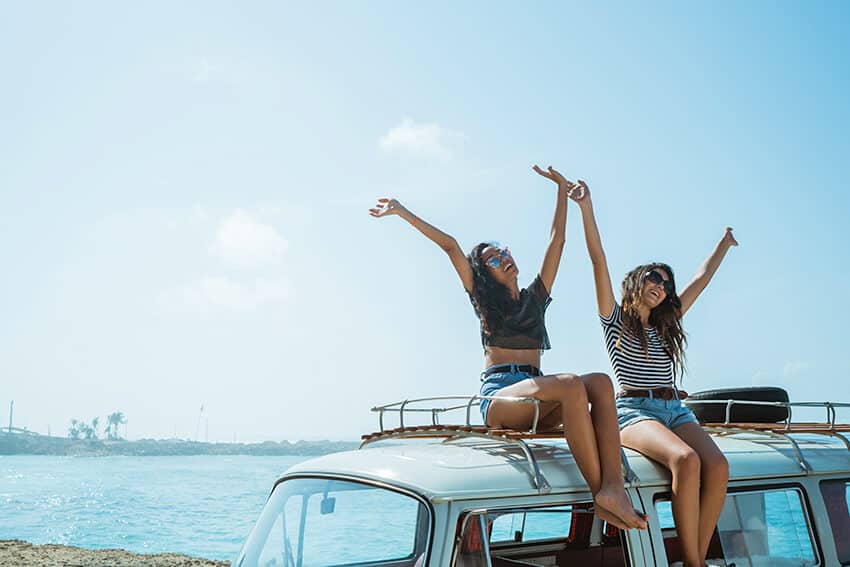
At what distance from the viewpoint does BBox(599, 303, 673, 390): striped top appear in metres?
5.84

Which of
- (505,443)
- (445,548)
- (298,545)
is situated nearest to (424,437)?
(505,443)

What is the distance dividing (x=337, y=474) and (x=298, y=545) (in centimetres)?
45

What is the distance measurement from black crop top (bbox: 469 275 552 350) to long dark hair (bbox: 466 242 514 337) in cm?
3

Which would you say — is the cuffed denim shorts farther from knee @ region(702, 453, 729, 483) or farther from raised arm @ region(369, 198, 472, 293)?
knee @ region(702, 453, 729, 483)

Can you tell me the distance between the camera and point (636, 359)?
5895mm

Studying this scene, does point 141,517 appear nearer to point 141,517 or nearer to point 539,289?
point 141,517

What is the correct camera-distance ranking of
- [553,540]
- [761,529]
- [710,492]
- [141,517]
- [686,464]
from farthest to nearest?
[141,517] → [553,540] → [761,529] → [710,492] → [686,464]

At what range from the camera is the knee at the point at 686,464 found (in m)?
4.97

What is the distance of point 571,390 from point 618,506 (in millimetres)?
642

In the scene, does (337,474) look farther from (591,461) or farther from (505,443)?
(591,461)

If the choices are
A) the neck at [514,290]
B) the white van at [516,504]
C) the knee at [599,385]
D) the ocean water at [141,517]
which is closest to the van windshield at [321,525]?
the white van at [516,504]

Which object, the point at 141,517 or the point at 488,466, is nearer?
the point at 488,466

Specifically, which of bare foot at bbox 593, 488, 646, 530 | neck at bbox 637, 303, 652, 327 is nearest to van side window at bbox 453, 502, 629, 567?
bare foot at bbox 593, 488, 646, 530

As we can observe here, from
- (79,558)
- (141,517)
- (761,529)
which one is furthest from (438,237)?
(141,517)
